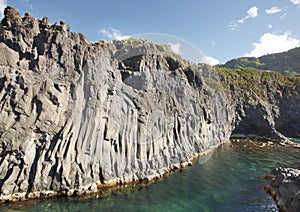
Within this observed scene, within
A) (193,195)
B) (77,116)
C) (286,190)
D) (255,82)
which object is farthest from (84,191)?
(255,82)

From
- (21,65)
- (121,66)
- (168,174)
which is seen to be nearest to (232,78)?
(121,66)

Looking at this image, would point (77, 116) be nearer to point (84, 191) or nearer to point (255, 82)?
point (84, 191)

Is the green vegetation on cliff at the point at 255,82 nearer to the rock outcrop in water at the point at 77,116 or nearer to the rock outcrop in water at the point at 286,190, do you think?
the rock outcrop in water at the point at 77,116

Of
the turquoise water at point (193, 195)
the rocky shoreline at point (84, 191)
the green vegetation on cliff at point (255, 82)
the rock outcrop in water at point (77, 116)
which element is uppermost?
the green vegetation on cliff at point (255, 82)

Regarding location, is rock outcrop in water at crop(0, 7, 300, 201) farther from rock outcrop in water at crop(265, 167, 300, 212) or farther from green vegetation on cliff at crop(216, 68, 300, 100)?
green vegetation on cliff at crop(216, 68, 300, 100)

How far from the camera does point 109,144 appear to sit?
1368 inches

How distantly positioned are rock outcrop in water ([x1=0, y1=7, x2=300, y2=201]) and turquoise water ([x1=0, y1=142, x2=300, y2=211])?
237cm

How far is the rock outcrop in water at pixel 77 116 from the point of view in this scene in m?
28.7

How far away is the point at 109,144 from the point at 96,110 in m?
5.75

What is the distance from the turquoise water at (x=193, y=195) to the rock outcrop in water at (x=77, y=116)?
2373 millimetres

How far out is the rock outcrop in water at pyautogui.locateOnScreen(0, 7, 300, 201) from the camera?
94.2ft

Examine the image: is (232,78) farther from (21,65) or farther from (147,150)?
(21,65)

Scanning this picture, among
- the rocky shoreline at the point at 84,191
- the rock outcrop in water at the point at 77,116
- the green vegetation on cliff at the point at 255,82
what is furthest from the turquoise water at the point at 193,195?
the green vegetation on cliff at the point at 255,82

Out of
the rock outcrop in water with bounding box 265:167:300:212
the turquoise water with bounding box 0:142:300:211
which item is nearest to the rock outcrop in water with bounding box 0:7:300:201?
the turquoise water with bounding box 0:142:300:211
